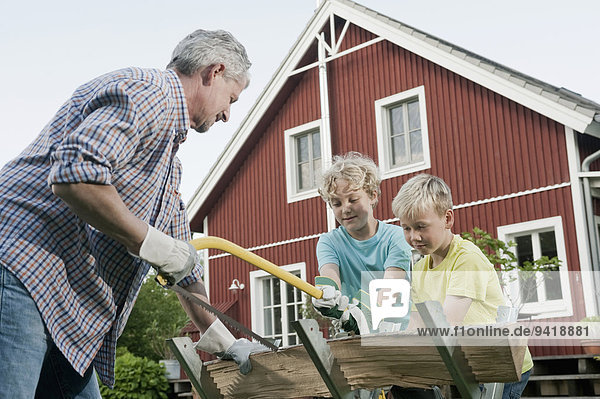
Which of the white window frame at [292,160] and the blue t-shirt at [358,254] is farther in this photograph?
the white window frame at [292,160]

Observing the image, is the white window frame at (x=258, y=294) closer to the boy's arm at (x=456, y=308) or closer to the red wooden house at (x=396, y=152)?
the red wooden house at (x=396, y=152)

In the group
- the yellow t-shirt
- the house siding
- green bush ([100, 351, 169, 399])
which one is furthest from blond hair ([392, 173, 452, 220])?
green bush ([100, 351, 169, 399])

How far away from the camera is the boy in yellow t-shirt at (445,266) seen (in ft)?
8.79

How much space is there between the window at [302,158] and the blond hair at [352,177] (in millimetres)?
9543

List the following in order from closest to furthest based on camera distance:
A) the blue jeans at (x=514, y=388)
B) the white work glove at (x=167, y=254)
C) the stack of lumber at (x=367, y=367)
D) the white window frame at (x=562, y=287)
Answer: the white work glove at (x=167, y=254) → the stack of lumber at (x=367, y=367) → the blue jeans at (x=514, y=388) → the white window frame at (x=562, y=287)

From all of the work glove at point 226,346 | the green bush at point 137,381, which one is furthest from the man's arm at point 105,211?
the green bush at point 137,381

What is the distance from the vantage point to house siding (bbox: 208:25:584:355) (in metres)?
10.3

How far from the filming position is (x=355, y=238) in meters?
3.52

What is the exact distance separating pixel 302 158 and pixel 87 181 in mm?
11684

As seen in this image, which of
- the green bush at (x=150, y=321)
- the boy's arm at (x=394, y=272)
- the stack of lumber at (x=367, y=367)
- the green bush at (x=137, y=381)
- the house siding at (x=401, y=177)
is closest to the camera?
the stack of lumber at (x=367, y=367)

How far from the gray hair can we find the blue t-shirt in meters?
1.22

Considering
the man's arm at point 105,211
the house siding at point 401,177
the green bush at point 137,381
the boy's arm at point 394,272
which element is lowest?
the green bush at point 137,381

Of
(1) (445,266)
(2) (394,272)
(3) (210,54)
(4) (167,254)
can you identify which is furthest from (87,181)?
(2) (394,272)

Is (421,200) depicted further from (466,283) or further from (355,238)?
(355,238)
